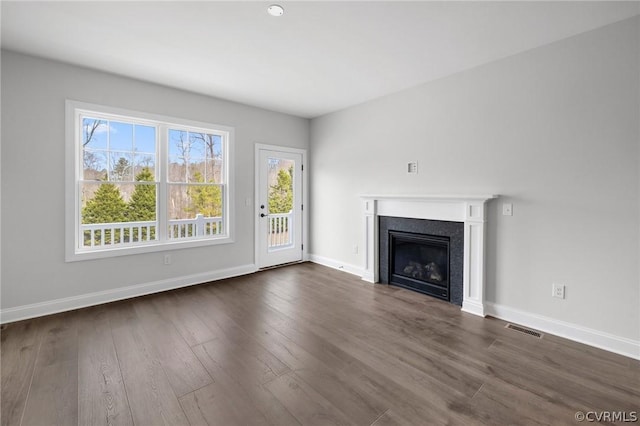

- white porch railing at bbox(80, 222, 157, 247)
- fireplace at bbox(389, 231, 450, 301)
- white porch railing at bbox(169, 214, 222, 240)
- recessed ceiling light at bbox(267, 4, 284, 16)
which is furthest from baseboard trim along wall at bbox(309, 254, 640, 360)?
white porch railing at bbox(80, 222, 157, 247)

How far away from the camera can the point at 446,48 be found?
110 inches

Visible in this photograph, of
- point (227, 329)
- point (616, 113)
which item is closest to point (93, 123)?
point (227, 329)

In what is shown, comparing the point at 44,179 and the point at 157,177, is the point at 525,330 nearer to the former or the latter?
the point at 157,177

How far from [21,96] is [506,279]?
540cm

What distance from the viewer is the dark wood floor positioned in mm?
1705

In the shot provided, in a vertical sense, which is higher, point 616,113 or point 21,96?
point 21,96

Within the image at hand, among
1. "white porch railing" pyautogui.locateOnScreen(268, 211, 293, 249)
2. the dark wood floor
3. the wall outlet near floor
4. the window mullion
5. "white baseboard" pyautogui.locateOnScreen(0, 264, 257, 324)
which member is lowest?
the dark wood floor

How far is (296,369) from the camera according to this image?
212cm

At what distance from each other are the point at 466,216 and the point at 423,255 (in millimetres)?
846

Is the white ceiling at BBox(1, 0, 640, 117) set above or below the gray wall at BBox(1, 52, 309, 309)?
above

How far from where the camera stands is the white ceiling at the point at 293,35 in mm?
2229

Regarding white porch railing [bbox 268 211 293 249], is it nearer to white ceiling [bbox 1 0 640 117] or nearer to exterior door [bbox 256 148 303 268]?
exterior door [bbox 256 148 303 268]

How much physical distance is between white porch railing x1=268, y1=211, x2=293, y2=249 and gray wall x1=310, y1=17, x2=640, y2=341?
2.37 metres

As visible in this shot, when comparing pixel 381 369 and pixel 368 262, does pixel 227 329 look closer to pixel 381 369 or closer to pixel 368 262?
pixel 381 369
